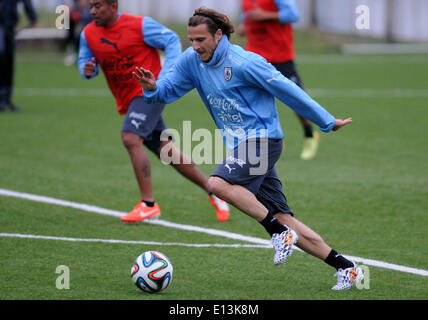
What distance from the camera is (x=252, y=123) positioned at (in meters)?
5.61

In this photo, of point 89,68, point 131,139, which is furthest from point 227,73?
point 89,68

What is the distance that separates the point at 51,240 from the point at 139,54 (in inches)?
83.8

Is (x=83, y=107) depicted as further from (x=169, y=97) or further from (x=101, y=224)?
(x=169, y=97)

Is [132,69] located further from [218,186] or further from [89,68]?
[218,186]

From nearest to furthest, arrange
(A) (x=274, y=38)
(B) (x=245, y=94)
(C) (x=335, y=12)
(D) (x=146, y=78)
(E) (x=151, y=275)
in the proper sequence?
(E) (x=151, y=275)
(B) (x=245, y=94)
(D) (x=146, y=78)
(A) (x=274, y=38)
(C) (x=335, y=12)

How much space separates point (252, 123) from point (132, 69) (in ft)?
8.58

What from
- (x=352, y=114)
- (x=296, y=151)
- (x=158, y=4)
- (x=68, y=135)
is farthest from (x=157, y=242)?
(x=158, y=4)

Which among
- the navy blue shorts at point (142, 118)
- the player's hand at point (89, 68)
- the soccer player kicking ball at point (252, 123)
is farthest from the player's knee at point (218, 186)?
the player's hand at point (89, 68)

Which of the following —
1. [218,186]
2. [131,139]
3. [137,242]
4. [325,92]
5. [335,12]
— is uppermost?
[218,186]

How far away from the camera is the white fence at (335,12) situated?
36281 millimetres

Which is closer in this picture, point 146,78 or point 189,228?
point 146,78

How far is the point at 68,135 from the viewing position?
42.0ft

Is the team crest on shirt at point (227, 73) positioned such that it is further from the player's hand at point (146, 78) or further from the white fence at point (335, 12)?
the white fence at point (335, 12)

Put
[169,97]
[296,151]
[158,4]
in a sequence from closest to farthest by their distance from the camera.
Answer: [169,97] → [296,151] → [158,4]
